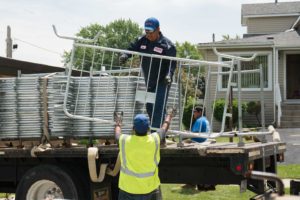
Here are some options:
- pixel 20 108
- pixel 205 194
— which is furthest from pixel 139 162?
pixel 205 194

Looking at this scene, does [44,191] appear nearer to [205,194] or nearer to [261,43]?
[205,194]

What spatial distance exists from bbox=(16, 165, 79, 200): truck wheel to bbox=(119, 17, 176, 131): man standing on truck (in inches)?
52.2

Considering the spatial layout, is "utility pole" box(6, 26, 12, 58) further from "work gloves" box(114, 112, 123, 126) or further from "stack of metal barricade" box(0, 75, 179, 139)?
"work gloves" box(114, 112, 123, 126)

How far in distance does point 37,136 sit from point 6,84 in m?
0.87

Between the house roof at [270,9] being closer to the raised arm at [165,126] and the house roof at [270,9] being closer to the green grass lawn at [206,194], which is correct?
the green grass lawn at [206,194]

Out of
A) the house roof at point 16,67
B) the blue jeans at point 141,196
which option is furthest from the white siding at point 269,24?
the blue jeans at point 141,196

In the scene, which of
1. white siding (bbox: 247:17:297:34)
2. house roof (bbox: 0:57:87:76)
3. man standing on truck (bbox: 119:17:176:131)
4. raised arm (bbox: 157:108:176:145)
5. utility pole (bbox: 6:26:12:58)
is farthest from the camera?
white siding (bbox: 247:17:297:34)

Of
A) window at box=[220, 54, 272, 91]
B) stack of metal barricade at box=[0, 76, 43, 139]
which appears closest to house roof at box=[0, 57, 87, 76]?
stack of metal barricade at box=[0, 76, 43, 139]

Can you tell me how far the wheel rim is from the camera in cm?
718

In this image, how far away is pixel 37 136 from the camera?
24.3 feet

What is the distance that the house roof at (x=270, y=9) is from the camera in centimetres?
2965

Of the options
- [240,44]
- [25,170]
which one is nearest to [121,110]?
[25,170]

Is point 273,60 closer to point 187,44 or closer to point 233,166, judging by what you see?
point 233,166

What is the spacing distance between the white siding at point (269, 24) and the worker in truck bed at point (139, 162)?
→ 969 inches
